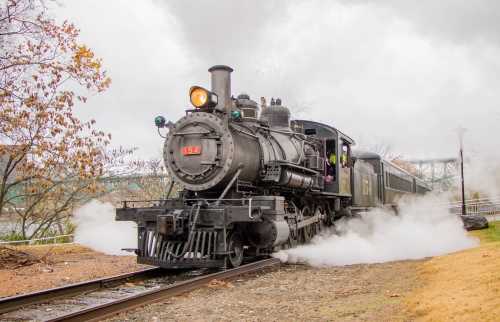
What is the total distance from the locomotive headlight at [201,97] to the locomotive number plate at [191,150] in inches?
32.4

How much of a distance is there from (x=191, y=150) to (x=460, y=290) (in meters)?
5.42

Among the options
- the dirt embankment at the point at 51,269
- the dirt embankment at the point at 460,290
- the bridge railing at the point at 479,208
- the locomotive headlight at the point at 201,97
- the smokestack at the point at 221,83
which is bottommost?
the dirt embankment at the point at 51,269

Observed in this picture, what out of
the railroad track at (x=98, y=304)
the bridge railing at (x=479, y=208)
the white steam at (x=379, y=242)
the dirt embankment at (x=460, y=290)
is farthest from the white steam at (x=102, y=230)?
the bridge railing at (x=479, y=208)

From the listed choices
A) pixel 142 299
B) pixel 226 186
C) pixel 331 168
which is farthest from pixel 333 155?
pixel 142 299

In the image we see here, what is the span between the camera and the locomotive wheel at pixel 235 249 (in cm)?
927

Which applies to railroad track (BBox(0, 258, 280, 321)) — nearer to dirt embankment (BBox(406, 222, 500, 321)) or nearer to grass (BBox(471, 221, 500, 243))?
dirt embankment (BBox(406, 222, 500, 321))

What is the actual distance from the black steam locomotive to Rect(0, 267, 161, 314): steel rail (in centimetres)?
85

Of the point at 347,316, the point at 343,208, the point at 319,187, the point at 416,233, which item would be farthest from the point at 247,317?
the point at 416,233

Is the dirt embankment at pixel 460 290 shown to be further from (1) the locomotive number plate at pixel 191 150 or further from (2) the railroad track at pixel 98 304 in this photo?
(1) the locomotive number plate at pixel 191 150

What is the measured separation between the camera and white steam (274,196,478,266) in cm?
1156

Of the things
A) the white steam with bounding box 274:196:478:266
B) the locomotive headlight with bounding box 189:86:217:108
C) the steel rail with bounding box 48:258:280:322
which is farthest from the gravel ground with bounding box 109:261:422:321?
the locomotive headlight with bounding box 189:86:217:108

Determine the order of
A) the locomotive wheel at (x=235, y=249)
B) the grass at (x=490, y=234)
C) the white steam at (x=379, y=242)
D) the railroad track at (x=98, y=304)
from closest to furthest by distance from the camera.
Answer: the railroad track at (x=98, y=304) → the locomotive wheel at (x=235, y=249) → the white steam at (x=379, y=242) → the grass at (x=490, y=234)

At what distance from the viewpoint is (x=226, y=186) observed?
976cm

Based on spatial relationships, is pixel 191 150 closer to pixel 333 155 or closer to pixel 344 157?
pixel 333 155
